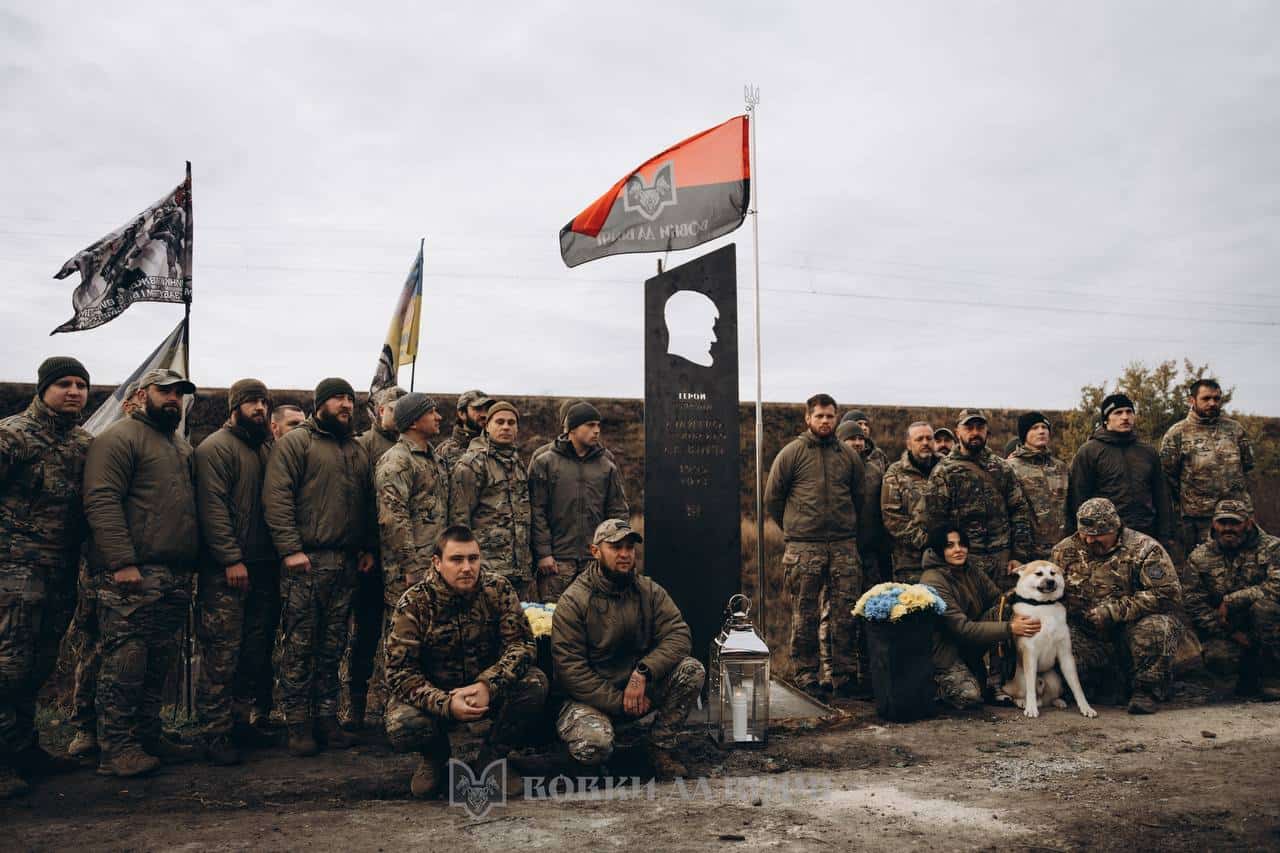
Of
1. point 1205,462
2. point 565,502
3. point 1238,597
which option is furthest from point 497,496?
point 1205,462

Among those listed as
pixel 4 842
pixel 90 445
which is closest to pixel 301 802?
pixel 4 842

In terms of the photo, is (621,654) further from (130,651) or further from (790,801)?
(130,651)

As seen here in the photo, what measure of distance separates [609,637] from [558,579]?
1.46m

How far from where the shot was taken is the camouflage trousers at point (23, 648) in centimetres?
486

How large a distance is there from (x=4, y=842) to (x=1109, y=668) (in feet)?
21.9

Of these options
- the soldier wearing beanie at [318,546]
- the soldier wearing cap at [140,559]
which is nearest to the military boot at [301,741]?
the soldier wearing beanie at [318,546]

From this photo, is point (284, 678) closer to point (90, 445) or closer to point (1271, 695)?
point (90, 445)

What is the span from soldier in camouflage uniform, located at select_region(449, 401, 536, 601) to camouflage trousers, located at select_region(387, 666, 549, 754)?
1.42 m

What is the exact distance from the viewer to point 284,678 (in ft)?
18.5

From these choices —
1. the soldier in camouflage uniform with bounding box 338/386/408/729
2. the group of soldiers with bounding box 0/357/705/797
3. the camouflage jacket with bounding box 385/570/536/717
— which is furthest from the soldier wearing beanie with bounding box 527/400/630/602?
the camouflage jacket with bounding box 385/570/536/717

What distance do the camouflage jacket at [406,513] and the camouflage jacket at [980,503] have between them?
3.65 metres

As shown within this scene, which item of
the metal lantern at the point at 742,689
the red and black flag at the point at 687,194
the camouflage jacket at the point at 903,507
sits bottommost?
the metal lantern at the point at 742,689

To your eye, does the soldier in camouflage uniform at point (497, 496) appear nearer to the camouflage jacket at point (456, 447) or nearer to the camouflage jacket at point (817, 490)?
the camouflage jacket at point (456, 447)

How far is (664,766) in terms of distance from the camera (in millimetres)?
5109
